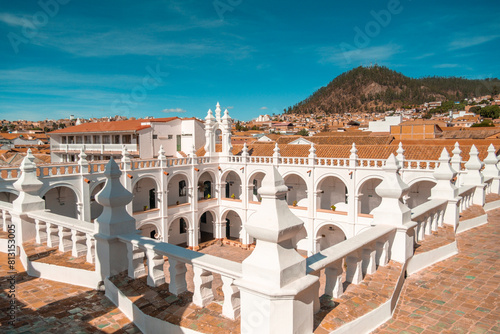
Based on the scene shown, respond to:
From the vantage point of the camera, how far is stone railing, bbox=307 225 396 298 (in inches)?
151

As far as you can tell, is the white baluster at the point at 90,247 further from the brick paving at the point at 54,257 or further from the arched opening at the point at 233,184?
the arched opening at the point at 233,184

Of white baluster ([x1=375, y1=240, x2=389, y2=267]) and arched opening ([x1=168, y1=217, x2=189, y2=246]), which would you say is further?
arched opening ([x1=168, y1=217, x2=189, y2=246])

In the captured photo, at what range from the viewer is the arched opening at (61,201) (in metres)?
22.4

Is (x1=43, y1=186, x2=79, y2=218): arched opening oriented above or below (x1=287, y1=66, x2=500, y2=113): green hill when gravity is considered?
below

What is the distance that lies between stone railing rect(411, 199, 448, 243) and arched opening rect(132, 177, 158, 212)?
23.9 meters

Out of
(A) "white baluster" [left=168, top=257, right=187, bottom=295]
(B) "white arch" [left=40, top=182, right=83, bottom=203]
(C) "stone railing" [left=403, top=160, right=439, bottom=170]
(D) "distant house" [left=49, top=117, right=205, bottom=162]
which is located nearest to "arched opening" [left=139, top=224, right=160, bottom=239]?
(B) "white arch" [left=40, top=182, right=83, bottom=203]

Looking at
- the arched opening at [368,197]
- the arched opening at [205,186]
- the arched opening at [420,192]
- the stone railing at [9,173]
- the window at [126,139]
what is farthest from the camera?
the window at [126,139]

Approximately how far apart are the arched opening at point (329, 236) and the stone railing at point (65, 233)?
76.9ft

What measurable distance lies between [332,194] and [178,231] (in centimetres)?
1504

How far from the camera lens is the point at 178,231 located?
103 feet

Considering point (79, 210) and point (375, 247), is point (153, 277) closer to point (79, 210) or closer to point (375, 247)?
point (375, 247)

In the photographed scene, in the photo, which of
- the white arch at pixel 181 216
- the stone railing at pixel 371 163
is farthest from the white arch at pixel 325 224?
the white arch at pixel 181 216

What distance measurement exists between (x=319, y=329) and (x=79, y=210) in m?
22.0

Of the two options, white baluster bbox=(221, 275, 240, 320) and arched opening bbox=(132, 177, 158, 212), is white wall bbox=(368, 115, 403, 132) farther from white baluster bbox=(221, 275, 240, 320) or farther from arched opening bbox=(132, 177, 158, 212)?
white baluster bbox=(221, 275, 240, 320)
